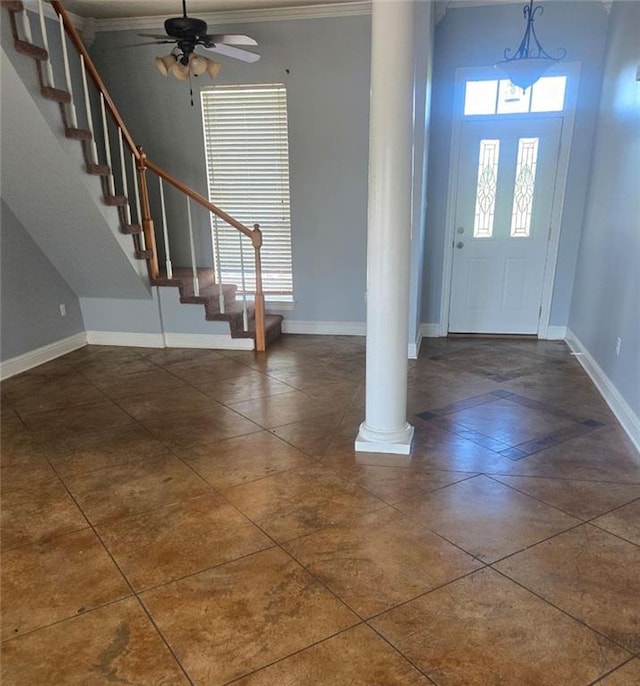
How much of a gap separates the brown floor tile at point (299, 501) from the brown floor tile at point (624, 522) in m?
1.00

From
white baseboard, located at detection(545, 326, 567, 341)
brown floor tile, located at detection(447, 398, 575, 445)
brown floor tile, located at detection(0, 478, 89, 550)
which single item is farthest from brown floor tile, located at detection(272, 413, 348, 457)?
white baseboard, located at detection(545, 326, 567, 341)

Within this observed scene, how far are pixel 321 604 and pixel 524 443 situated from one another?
1745 mm

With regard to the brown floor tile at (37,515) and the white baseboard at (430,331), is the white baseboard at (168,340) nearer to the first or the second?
the white baseboard at (430,331)

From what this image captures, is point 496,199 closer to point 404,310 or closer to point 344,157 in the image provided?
point 344,157

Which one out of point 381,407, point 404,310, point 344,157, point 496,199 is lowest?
point 381,407

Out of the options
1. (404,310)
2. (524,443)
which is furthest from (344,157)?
(524,443)

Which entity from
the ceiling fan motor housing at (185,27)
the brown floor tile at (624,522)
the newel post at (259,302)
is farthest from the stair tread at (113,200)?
the brown floor tile at (624,522)

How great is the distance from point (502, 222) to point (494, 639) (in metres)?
4.18

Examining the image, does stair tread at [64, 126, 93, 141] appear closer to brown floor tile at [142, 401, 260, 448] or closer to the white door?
brown floor tile at [142, 401, 260, 448]

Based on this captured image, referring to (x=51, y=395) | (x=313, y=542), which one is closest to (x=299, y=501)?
(x=313, y=542)

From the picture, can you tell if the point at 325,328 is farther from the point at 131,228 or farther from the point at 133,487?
the point at 133,487

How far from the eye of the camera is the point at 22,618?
5.96ft

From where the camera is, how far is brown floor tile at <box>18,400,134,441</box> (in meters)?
3.28

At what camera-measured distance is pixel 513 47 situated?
15.1 ft
